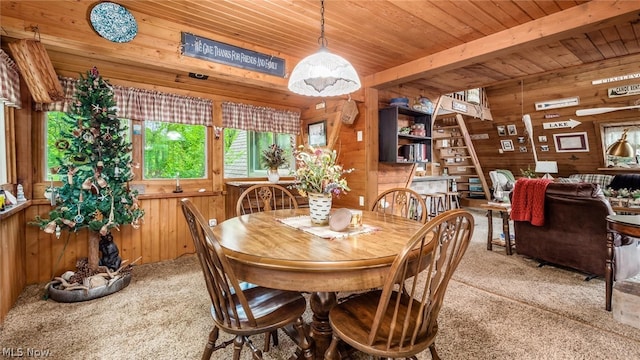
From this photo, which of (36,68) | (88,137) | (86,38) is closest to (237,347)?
(88,137)

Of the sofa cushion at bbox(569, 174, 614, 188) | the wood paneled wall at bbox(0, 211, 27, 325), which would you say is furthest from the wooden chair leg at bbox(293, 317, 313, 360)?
the sofa cushion at bbox(569, 174, 614, 188)

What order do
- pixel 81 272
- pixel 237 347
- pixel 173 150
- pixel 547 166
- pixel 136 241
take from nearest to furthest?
pixel 237 347
pixel 81 272
pixel 136 241
pixel 173 150
pixel 547 166

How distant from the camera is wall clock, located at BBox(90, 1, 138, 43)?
7.34ft

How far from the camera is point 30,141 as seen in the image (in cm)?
282

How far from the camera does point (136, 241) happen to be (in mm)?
3336

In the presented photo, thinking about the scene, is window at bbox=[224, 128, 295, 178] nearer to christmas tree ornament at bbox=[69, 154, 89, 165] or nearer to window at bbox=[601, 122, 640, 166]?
christmas tree ornament at bbox=[69, 154, 89, 165]

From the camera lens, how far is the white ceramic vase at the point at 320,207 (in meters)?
1.80

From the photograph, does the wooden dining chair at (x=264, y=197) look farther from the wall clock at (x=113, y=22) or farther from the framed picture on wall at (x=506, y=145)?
the framed picture on wall at (x=506, y=145)

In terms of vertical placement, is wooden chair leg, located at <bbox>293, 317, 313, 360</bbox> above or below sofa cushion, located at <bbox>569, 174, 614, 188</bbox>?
below

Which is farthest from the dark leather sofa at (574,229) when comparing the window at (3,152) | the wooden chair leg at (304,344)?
the window at (3,152)

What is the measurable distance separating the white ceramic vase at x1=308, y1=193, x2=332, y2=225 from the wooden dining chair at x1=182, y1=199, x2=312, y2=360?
534mm

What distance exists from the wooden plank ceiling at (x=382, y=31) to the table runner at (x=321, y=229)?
161 centimetres

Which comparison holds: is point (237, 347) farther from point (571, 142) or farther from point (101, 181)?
point (571, 142)

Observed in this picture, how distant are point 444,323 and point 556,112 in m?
6.07
